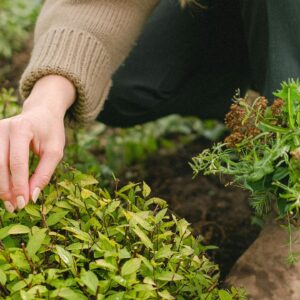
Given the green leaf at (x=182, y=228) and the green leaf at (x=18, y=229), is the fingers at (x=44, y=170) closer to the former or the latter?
the green leaf at (x=18, y=229)

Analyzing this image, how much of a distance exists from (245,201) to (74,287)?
1317 millimetres

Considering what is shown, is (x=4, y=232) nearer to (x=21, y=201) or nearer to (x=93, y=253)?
(x=21, y=201)

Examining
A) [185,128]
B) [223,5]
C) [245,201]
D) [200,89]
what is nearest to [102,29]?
[223,5]

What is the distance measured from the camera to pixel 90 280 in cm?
109

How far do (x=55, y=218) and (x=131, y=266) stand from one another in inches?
8.8

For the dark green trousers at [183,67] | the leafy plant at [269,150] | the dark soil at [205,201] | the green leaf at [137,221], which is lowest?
the dark soil at [205,201]

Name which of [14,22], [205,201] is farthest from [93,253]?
[14,22]

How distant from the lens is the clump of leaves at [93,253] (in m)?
1.10

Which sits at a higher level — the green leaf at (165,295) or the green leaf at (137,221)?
the green leaf at (137,221)

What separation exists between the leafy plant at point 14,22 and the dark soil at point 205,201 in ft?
3.59

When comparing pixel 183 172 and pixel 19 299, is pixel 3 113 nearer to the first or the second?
pixel 19 299

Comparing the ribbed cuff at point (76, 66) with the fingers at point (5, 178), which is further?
the ribbed cuff at point (76, 66)

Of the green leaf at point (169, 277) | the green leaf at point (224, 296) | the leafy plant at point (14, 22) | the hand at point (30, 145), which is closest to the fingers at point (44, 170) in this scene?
the hand at point (30, 145)

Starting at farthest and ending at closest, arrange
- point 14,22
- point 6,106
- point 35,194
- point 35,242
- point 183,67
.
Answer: point 14,22
point 183,67
point 6,106
point 35,194
point 35,242
